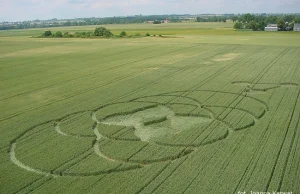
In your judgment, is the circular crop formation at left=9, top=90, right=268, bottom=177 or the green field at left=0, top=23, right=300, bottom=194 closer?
the green field at left=0, top=23, right=300, bottom=194

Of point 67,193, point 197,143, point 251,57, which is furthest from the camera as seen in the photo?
point 251,57

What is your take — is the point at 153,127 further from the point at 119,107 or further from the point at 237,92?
the point at 237,92

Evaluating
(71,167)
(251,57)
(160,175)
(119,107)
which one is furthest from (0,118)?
(251,57)

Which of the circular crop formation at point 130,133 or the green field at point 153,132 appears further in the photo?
the circular crop formation at point 130,133

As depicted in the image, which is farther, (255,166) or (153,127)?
(153,127)
